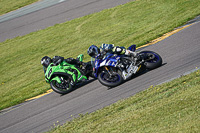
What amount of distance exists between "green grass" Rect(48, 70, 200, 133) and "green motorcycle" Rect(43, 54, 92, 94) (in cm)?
288

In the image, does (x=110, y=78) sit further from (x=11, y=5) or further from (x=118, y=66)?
(x=11, y=5)

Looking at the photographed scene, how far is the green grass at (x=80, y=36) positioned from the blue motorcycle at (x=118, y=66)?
362 centimetres

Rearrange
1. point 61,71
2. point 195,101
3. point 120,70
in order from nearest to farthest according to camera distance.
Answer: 1. point 195,101
2. point 120,70
3. point 61,71

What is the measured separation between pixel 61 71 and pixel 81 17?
34.8 ft

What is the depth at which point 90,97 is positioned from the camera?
1049 cm

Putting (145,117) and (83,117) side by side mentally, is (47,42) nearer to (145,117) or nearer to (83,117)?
(83,117)

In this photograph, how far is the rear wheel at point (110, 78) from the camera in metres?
10.5

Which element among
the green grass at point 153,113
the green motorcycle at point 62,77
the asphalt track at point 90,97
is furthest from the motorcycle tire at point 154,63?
the green motorcycle at point 62,77

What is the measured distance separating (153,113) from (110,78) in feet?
12.5

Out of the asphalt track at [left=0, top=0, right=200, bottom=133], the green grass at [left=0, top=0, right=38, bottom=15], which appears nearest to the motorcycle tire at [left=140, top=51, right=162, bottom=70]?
the asphalt track at [left=0, top=0, right=200, bottom=133]

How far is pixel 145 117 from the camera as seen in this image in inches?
269

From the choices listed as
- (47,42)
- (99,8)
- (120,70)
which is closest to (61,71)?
(120,70)

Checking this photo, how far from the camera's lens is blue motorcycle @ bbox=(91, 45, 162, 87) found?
1050 centimetres

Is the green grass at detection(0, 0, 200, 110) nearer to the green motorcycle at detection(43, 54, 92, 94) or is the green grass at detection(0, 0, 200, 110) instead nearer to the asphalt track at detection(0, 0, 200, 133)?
the green motorcycle at detection(43, 54, 92, 94)
